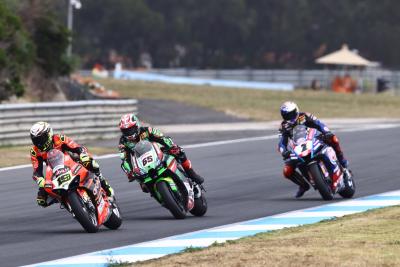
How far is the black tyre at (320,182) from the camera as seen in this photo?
606 inches

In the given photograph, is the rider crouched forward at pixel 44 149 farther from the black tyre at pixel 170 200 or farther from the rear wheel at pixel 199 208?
the rear wheel at pixel 199 208

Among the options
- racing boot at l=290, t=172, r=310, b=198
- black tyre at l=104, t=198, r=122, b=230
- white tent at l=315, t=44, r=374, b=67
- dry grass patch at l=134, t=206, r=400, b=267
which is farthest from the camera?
white tent at l=315, t=44, r=374, b=67

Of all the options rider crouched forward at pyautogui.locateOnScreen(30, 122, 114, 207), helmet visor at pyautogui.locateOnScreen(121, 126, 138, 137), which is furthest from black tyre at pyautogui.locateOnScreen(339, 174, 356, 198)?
rider crouched forward at pyautogui.locateOnScreen(30, 122, 114, 207)

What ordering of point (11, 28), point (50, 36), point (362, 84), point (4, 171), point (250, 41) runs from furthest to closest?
point (250, 41) → point (362, 84) → point (50, 36) → point (11, 28) → point (4, 171)

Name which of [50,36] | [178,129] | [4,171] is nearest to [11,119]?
[4,171]

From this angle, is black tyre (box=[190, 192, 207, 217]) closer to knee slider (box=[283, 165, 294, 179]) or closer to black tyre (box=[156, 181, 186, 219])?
black tyre (box=[156, 181, 186, 219])

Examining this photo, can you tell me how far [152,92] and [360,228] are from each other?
Result: 33408mm

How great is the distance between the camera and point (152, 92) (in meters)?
45.0

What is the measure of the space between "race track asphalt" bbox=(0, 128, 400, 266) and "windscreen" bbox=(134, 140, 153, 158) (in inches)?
31.0

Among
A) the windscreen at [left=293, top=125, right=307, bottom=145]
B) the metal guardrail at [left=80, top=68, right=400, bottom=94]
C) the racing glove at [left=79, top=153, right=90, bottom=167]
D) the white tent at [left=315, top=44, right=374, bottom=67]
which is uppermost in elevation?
the white tent at [left=315, top=44, right=374, bottom=67]

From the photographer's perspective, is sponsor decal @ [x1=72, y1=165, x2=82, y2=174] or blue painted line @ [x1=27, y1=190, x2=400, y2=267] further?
sponsor decal @ [x1=72, y1=165, x2=82, y2=174]

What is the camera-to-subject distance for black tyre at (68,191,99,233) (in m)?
12.2

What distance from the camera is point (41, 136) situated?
12297 mm

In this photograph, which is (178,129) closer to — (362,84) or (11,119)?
(11,119)
